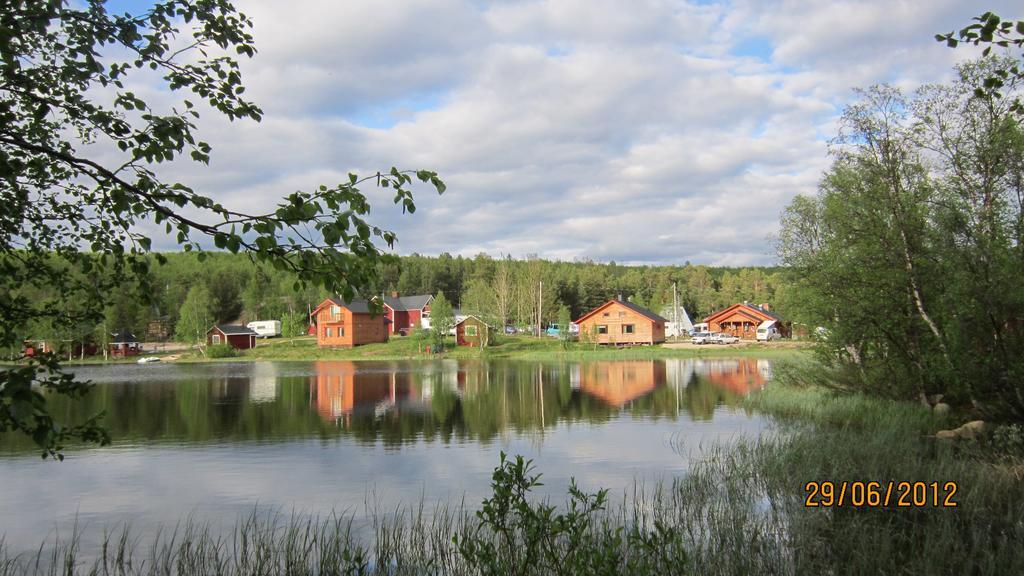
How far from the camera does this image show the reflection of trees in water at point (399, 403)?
863 inches

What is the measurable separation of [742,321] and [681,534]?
85355 mm

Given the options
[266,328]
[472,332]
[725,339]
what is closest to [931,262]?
[472,332]

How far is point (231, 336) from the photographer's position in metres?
82.2

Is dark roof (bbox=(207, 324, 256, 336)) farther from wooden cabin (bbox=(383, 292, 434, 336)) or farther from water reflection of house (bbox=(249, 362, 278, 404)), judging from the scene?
water reflection of house (bbox=(249, 362, 278, 404))

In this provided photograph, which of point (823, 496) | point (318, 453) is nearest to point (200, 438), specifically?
point (318, 453)

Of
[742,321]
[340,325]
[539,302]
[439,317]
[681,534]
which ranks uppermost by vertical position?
[539,302]

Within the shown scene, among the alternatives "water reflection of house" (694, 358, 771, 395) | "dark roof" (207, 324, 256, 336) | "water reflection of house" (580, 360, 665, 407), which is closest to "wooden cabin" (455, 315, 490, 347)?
"water reflection of house" (580, 360, 665, 407)

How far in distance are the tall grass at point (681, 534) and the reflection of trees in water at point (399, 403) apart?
9154 millimetres

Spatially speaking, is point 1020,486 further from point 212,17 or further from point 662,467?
point 212,17

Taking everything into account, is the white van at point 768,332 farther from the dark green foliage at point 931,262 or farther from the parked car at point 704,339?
the dark green foliage at point 931,262

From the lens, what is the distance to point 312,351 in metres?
74.4

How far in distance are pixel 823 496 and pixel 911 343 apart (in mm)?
10494

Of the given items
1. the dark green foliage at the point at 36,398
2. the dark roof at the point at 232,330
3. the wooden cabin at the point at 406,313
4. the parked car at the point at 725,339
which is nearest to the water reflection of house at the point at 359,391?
the dark green foliage at the point at 36,398

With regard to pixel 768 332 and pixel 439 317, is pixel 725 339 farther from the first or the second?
pixel 439 317
